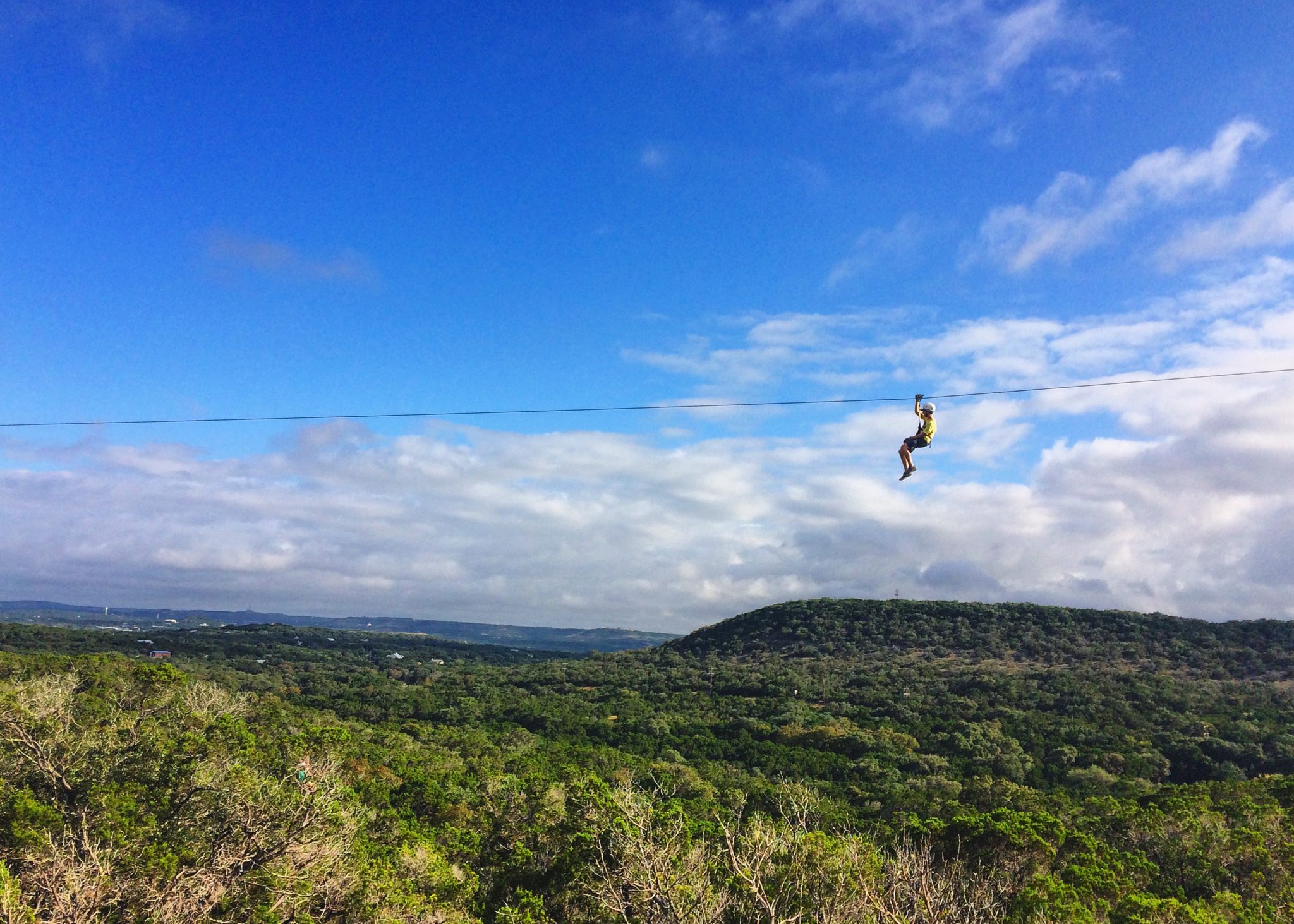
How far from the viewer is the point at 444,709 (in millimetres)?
71375

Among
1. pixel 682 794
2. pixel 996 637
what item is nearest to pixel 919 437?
pixel 682 794

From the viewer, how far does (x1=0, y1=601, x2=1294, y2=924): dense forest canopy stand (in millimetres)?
14750

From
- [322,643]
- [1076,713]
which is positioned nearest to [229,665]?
[322,643]

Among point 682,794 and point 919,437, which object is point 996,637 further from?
point 919,437

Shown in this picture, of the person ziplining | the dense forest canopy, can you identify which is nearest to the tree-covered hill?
the dense forest canopy

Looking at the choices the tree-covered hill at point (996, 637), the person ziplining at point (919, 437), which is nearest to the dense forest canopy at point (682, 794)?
the tree-covered hill at point (996, 637)

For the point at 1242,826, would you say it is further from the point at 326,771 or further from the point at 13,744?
the point at 13,744

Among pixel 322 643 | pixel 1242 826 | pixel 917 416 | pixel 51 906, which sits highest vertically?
pixel 917 416

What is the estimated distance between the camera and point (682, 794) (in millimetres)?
40438

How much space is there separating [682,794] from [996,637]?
72270mm

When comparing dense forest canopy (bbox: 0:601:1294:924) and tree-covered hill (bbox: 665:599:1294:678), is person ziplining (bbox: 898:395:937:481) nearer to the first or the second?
dense forest canopy (bbox: 0:601:1294:924)

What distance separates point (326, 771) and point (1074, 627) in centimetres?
10029

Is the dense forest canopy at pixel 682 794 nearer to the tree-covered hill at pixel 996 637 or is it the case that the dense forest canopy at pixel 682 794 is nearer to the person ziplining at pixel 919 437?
the tree-covered hill at pixel 996 637

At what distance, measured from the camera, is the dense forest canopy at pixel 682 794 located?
14750 millimetres
